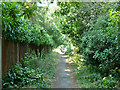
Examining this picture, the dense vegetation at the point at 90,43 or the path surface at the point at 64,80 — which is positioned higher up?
the dense vegetation at the point at 90,43

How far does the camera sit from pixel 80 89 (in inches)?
245

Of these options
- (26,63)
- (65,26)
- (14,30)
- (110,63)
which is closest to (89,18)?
(65,26)

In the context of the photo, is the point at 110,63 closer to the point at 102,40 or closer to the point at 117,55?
the point at 117,55

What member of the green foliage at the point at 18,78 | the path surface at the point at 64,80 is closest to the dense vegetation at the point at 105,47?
the path surface at the point at 64,80

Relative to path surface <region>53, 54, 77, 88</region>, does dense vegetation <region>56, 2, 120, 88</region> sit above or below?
above

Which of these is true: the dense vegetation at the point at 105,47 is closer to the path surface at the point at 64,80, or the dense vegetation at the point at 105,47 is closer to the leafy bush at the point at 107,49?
the leafy bush at the point at 107,49

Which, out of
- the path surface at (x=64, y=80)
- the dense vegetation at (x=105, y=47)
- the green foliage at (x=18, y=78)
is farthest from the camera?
the path surface at (x=64, y=80)

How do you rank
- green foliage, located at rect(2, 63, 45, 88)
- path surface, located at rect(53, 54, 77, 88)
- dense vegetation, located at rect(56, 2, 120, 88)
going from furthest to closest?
1. path surface, located at rect(53, 54, 77, 88)
2. dense vegetation, located at rect(56, 2, 120, 88)
3. green foliage, located at rect(2, 63, 45, 88)

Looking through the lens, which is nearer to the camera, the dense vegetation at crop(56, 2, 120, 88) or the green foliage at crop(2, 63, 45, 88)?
the green foliage at crop(2, 63, 45, 88)

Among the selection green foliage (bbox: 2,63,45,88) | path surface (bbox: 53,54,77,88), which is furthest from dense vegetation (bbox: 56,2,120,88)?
green foliage (bbox: 2,63,45,88)

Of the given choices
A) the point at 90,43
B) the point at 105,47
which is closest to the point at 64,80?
the point at 90,43

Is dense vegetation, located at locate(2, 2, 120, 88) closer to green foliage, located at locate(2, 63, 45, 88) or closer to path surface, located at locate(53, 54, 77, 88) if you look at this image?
green foliage, located at locate(2, 63, 45, 88)

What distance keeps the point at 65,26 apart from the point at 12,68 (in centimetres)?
1102

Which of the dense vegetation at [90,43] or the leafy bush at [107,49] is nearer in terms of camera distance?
the dense vegetation at [90,43]
